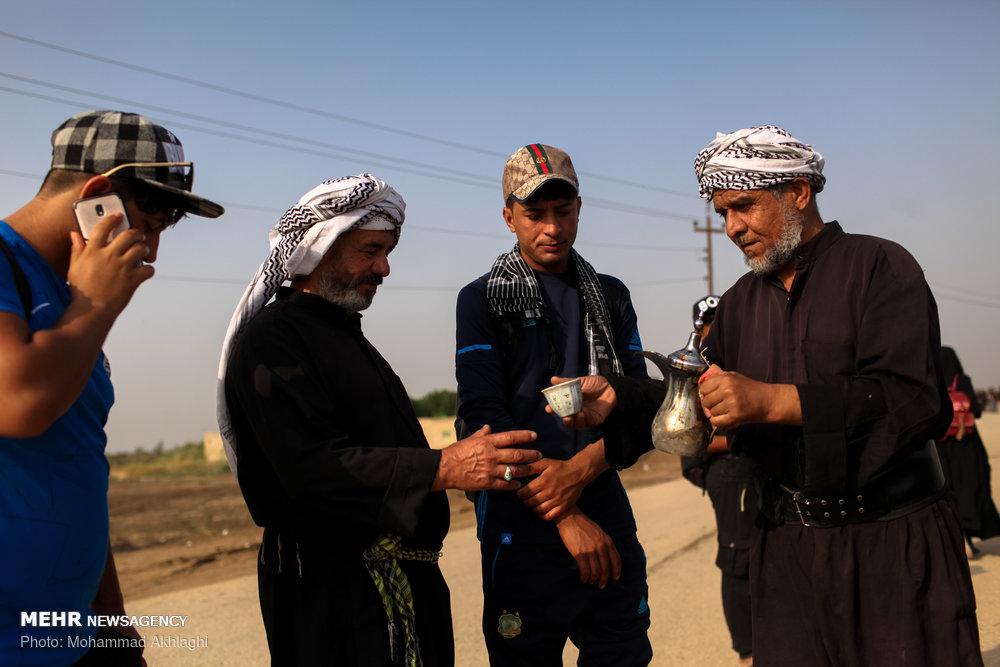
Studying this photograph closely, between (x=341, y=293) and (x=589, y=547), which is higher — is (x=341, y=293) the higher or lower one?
the higher one

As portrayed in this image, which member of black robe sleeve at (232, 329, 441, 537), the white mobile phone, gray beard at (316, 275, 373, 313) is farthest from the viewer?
gray beard at (316, 275, 373, 313)

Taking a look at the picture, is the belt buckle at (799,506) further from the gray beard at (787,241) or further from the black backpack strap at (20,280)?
the black backpack strap at (20,280)

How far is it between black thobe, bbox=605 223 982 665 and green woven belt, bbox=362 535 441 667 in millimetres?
1279

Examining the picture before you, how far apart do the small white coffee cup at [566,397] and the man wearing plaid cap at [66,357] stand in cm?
132

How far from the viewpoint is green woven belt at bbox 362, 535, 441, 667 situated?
9.18 feet

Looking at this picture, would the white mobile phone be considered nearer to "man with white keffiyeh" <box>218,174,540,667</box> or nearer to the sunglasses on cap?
the sunglasses on cap

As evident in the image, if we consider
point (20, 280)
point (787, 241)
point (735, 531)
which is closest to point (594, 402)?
point (787, 241)

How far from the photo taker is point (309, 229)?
10.2 ft

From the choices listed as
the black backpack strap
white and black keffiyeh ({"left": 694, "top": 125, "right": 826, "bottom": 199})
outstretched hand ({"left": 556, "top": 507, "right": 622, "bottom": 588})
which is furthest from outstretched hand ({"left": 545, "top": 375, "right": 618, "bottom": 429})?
the black backpack strap

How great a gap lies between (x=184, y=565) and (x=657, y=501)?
21.7 ft

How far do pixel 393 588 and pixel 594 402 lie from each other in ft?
3.32

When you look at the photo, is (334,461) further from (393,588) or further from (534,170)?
(534,170)

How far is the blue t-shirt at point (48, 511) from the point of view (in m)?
2.09

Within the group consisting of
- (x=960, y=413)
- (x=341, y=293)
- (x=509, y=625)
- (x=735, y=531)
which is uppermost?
(x=341, y=293)
